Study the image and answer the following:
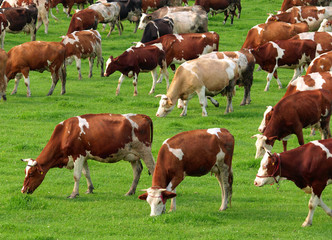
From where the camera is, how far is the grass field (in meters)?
12.0

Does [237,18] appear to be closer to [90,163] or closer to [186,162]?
[90,163]

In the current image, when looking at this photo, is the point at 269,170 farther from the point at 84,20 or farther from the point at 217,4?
the point at 217,4

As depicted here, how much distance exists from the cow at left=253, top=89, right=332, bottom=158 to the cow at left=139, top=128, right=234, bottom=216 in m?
3.88

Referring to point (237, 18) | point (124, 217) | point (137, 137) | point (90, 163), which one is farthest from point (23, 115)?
point (237, 18)

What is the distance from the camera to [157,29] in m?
30.3

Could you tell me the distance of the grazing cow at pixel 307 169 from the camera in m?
12.2

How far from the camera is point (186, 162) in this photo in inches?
508

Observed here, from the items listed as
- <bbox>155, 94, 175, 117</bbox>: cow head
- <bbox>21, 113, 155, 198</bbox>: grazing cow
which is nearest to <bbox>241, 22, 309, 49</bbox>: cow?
<bbox>155, 94, 175, 117</bbox>: cow head

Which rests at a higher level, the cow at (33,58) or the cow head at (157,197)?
the cow head at (157,197)

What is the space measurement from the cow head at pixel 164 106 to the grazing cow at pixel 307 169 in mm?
8711

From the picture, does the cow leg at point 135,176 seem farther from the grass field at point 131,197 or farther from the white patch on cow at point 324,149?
the white patch on cow at point 324,149

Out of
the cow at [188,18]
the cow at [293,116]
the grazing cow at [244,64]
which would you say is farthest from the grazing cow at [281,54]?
the cow at [188,18]

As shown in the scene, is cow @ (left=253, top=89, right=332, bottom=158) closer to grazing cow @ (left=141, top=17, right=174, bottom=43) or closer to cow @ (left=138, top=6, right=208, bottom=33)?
grazing cow @ (left=141, top=17, right=174, bottom=43)

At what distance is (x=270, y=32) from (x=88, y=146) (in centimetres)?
1720
